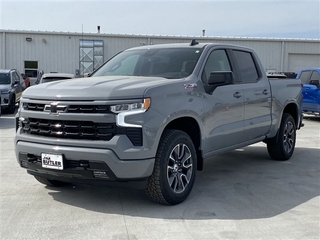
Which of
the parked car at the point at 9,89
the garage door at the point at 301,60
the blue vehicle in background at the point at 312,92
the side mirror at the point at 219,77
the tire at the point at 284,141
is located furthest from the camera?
the garage door at the point at 301,60

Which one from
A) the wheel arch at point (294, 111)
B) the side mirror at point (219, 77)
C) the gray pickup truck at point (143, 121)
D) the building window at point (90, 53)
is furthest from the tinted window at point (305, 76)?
the building window at point (90, 53)

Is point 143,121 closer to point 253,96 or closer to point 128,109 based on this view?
point 128,109

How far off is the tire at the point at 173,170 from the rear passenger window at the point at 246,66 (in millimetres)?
1936

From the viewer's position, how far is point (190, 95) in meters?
5.14

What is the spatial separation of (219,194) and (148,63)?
2.03 m

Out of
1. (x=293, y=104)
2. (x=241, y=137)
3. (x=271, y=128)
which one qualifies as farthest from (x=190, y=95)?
(x=293, y=104)

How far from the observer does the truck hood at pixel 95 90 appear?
4.50 meters

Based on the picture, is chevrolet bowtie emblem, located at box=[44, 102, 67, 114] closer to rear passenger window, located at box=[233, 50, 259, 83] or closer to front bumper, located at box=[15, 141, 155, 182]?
front bumper, located at box=[15, 141, 155, 182]

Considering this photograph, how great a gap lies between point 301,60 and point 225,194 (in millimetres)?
27811

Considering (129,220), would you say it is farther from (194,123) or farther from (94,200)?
(194,123)

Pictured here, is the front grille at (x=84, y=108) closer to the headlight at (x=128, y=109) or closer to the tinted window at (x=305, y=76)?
the headlight at (x=128, y=109)

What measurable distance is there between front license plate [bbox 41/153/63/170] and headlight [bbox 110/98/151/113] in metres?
0.79

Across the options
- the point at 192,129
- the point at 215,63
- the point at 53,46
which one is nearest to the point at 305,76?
the point at 215,63

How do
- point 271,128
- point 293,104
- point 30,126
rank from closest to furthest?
point 30,126 < point 271,128 < point 293,104
